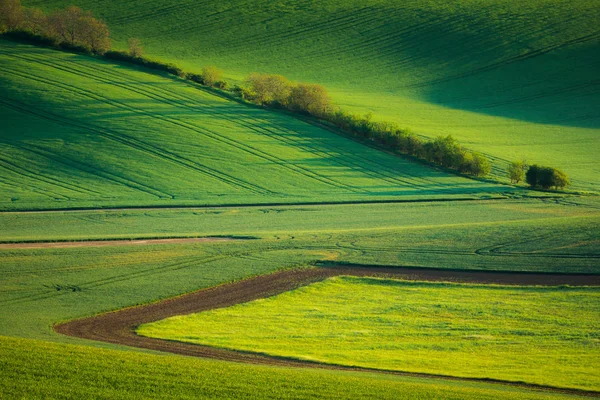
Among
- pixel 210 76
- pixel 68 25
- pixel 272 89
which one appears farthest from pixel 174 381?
pixel 68 25

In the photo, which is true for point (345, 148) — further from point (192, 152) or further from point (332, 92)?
point (332, 92)

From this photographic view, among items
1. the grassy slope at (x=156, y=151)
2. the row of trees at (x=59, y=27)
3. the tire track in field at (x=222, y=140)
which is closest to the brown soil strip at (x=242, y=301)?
the grassy slope at (x=156, y=151)

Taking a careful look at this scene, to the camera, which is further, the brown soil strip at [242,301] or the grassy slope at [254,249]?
the grassy slope at [254,249]

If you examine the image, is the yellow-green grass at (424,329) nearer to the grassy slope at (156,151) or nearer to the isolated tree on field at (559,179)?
the grassy slope at (156,151)

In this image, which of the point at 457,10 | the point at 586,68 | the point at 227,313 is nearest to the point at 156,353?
the point at 227,313

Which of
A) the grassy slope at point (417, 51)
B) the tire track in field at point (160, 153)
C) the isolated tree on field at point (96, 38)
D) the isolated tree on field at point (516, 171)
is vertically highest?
the grassy slope at point (417, 51)

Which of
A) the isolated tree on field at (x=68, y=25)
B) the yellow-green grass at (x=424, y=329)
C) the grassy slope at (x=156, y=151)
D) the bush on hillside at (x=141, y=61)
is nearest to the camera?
the yellow-green grass at (x=424, y=329)

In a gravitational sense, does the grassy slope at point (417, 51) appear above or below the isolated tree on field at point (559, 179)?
above

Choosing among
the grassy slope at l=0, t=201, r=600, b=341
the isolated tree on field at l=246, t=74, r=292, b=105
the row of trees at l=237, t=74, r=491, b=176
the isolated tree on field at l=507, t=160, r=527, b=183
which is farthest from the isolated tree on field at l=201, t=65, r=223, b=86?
the isolated tree on field at l=507, t=160, r=527, b=183

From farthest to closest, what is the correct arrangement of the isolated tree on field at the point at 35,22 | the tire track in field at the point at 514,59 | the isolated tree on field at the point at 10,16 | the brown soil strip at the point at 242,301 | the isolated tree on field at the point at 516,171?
the tire track in field at the point at 514,59 → the isolated tree on field at the point at 35,22 → the isolated tree on field at the point at 10,16 → the isolated tree on field at the point at 516,171 → the brown soil strip at the point at 242,301
